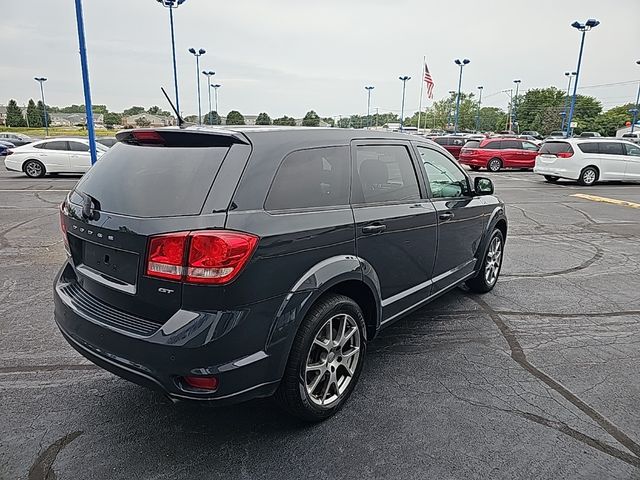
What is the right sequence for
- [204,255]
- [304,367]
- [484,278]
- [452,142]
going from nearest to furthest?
[204,255] → [304,367] → [484,278] → [452,142]

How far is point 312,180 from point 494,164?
2244 cm

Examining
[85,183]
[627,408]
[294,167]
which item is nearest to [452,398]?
[627,408]

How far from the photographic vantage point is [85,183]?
2871 mm

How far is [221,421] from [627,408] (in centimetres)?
259

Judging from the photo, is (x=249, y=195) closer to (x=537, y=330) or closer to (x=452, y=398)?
(x=452, y=398)

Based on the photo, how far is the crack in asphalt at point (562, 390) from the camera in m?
2.69

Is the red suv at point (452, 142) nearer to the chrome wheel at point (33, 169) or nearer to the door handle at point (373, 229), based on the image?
the chrome wheel at point (33, 169)

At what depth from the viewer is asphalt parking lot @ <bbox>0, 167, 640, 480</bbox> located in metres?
2.47

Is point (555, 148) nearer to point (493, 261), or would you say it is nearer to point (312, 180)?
point (493, 261)

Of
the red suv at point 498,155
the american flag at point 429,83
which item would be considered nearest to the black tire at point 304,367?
the red suv at point 498,155

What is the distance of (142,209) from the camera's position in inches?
94.3

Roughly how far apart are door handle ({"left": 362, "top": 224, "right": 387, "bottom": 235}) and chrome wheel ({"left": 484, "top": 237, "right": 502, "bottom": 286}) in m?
2.29

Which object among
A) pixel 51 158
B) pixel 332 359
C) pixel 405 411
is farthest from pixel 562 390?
pixel 51 158

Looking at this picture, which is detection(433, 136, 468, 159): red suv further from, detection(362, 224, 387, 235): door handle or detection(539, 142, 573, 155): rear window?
detection(362, 224, 387, 235): door handle
